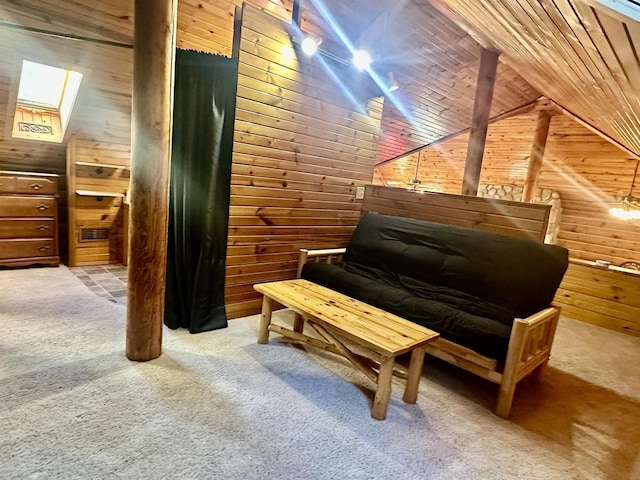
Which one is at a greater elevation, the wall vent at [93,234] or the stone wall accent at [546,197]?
the stone wall accent at [546,197]

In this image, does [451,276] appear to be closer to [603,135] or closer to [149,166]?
[149,166]

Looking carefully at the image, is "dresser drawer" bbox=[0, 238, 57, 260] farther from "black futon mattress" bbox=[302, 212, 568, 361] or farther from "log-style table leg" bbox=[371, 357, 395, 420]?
"log-style table leg" bbox=[371, 357, 395, 420]

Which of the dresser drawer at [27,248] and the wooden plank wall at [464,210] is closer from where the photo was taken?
the wooden plank wall at [464,210]

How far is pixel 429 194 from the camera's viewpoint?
3.26m

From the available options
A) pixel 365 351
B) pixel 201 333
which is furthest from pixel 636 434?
pixel 201 333

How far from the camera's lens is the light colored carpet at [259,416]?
148 cm

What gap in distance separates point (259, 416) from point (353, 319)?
0.70m

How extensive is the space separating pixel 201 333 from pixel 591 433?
2.43 m

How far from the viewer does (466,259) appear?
2674 mm

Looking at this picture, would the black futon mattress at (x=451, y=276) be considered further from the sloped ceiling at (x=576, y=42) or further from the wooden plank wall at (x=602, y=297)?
the wooden plank wall at (x=602, y=297)

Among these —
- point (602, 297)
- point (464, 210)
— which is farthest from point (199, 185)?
point (602, 297)

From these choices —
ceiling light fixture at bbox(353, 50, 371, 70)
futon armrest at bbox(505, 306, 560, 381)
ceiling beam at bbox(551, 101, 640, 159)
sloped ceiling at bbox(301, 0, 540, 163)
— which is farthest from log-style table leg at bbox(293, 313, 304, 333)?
ceiling beam at bbox(551, 101, 640, 159)

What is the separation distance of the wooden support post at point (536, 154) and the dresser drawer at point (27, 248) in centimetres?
647

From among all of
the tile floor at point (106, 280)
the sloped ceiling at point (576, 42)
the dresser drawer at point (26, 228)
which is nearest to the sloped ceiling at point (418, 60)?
the sloped ceiling at point (576, 42)
